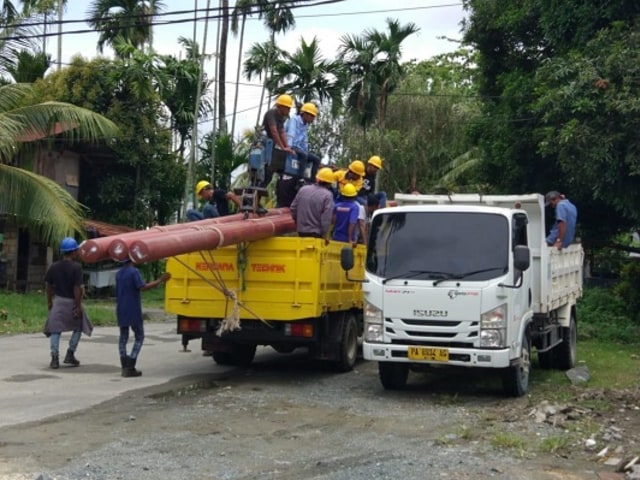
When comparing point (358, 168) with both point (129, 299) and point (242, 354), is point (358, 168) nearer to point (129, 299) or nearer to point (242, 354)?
point (242, 354)

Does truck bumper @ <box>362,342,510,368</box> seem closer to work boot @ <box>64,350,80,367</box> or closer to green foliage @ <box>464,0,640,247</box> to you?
work boot @ <box>64,350,80,367</box>

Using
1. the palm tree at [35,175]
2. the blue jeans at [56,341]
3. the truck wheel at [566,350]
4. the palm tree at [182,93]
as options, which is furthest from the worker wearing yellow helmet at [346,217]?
the palm tree at [182,93]

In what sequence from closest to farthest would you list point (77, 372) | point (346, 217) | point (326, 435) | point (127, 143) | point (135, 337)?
point (326, 435) < point (135, 337) < point (77, 372) < point (346, 217) < point (127, 143)

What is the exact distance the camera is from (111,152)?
93.2 ft

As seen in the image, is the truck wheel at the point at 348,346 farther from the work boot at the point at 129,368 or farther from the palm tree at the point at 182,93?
the palm tree at the point at 182,93

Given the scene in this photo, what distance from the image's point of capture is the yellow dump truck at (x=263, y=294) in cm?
1140

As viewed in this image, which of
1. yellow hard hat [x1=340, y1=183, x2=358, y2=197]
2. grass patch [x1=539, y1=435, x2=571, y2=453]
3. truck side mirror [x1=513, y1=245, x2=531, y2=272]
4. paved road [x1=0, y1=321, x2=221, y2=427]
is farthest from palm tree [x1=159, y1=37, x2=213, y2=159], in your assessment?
grass patch [x1=539, y1=435, x2=571, y2=453]

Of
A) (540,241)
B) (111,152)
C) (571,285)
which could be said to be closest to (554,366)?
(571,285)

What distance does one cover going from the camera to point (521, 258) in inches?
410

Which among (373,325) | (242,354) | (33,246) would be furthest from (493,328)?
(33,246)

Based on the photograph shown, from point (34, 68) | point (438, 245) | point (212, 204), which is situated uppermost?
point (34, 68)

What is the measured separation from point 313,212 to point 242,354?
2674mm

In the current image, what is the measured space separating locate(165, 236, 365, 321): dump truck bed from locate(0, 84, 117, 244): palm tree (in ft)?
19.2

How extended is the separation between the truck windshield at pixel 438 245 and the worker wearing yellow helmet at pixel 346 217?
1.81 metres
